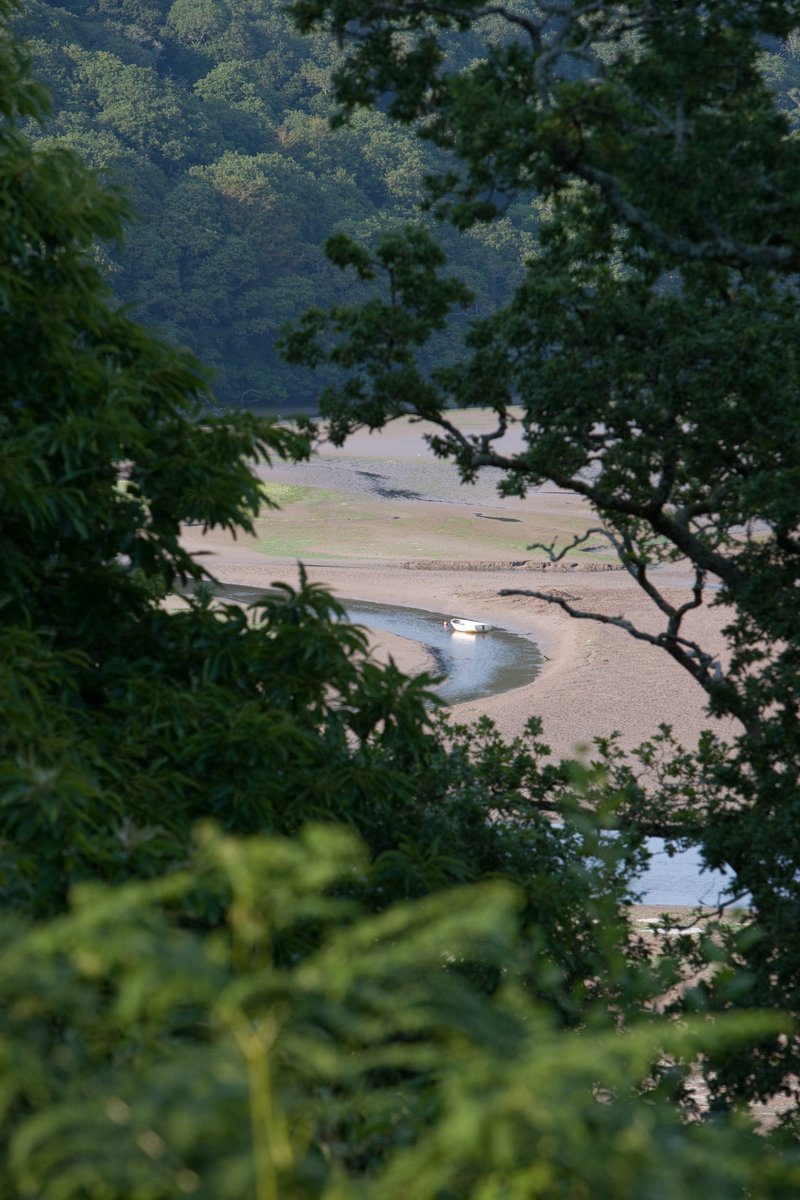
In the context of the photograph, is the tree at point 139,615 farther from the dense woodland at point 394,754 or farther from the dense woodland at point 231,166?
the dense woodland at point 231,166

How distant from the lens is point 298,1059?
6.04 ft

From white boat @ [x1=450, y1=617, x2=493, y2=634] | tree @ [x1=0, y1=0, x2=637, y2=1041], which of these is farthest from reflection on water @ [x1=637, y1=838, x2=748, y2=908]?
white boat @ [x1=450, y1=617, x2=493, y2=634]

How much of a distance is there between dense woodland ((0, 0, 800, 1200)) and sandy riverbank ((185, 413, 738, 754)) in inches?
631

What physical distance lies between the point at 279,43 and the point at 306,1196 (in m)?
93.6

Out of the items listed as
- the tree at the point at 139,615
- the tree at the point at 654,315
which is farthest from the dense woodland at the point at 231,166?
the tree at the point at 139,615

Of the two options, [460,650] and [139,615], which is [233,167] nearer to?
[460,650]

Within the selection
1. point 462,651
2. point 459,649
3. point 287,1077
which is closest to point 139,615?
point 287,1077

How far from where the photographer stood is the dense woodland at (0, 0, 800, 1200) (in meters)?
1.65

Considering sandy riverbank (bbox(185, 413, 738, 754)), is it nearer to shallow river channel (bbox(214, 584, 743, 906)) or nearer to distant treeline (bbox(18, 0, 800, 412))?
shallow river channel (bbox(214, 584, 743, 906))

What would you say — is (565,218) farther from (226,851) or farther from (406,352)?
(226,851)

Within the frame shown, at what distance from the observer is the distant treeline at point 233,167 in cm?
6862

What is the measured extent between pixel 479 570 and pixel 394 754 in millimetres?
34135

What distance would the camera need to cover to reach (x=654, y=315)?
341 inches

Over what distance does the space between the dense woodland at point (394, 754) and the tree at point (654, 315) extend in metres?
0.03
